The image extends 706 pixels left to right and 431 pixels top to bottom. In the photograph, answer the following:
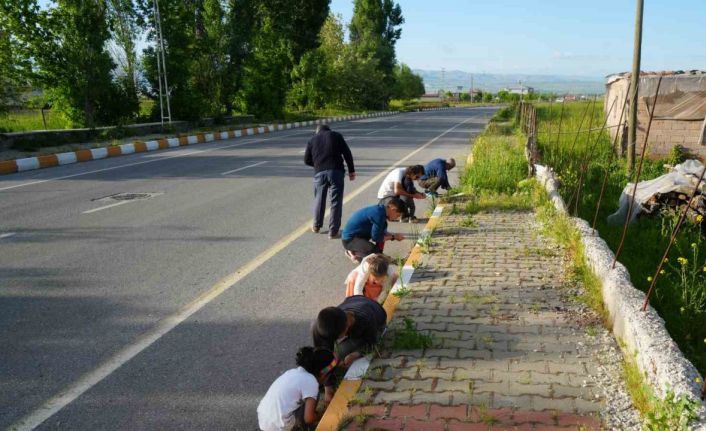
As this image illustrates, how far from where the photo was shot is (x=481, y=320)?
4188 millimetres

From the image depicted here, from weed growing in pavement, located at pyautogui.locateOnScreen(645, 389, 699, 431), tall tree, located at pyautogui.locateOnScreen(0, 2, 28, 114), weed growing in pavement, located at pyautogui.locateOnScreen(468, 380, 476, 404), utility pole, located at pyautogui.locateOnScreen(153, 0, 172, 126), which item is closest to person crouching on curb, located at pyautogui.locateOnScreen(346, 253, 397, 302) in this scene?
weed growing in pavement, located at pyautogui.locateOnScreen(468, 380, 476, 404)

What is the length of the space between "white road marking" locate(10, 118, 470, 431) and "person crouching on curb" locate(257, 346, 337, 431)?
1203mm

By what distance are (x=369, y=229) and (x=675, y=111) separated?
10.3 metres

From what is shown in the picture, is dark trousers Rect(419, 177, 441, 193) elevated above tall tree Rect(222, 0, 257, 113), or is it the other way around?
tall tree Rect(222, 0, 257, 113)

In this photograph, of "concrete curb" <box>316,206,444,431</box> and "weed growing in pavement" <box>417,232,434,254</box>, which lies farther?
"weed growing in pavement" <box>417,232,434,254</box>

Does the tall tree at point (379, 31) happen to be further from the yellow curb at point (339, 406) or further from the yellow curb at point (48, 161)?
the yellow curb at point (339, 406)

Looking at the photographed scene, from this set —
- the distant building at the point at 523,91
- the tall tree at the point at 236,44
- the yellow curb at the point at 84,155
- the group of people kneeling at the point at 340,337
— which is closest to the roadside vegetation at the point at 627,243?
the group of people kneeling at the point at 340,337

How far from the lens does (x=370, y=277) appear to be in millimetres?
4438

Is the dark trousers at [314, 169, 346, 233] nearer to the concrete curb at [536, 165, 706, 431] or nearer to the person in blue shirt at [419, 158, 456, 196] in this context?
the person in blue shirt at [419, 158, 456, 196]

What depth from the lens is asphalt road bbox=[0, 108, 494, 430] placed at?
11.1 feet

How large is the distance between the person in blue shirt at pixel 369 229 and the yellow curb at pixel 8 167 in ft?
37.2

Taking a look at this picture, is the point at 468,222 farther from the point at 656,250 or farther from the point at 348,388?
the point at 348,388

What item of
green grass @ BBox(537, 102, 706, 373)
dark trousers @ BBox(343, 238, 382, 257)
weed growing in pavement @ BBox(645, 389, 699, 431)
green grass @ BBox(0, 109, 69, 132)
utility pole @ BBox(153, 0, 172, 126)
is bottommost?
green grass @ BBox(537, 102, 706, 373)

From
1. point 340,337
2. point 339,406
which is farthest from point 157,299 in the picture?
point 339,406
